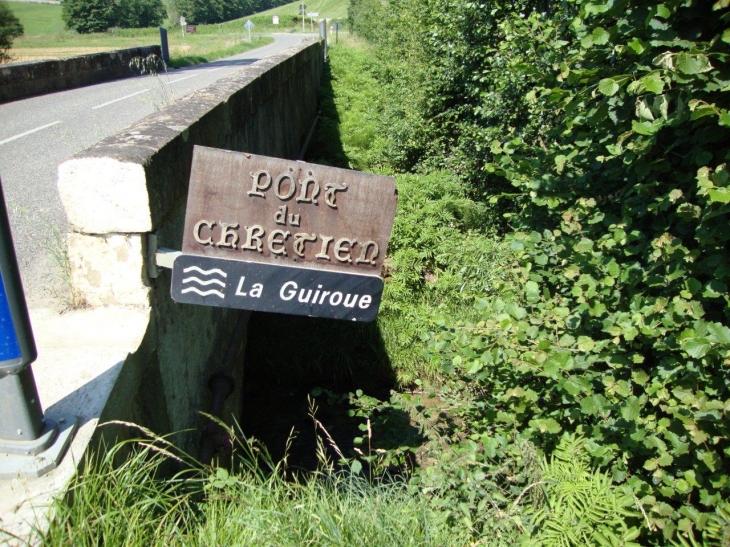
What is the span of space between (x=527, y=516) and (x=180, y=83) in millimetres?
12355

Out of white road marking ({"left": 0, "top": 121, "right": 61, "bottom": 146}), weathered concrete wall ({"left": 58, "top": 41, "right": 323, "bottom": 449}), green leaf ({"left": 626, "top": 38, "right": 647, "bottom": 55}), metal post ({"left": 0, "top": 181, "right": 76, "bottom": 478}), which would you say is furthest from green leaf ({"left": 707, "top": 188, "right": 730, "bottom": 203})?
white road marking ({"left": 0, "top": 121, "right": 61, "bottom": 146})

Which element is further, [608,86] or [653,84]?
[608,86]

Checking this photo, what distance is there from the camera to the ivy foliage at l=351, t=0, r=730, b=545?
2354 millimetres

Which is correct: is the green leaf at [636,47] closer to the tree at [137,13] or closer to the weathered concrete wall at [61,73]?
the weathered concrete wall at [61,73]

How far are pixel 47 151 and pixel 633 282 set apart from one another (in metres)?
5.63

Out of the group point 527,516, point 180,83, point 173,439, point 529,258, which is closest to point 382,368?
point 529,258

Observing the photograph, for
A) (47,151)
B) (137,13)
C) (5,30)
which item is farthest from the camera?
(137,13)

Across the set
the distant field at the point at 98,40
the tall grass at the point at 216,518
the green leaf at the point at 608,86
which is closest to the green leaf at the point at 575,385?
the tall grass at the point at 216,518

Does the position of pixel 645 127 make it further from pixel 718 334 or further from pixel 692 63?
pixel 718 334

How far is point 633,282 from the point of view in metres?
2.83

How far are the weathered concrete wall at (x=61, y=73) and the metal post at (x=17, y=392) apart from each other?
1046 centimetres

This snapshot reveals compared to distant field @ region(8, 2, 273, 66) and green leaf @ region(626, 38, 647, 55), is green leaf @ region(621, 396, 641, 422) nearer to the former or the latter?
green leaf @ region(626, 38, 647, 55)

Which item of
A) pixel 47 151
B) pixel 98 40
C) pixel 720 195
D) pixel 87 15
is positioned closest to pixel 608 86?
pixel 720 195

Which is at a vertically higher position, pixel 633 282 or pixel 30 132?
pixel 633 282
